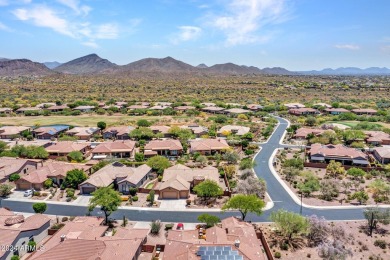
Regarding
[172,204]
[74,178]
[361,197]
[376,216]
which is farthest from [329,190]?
[74,178]

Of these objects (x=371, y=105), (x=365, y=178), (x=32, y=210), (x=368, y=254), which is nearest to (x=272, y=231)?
(x=368, y=254)

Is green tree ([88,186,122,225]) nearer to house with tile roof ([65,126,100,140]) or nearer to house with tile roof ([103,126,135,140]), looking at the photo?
house with tile roof ([103,126,135,140])

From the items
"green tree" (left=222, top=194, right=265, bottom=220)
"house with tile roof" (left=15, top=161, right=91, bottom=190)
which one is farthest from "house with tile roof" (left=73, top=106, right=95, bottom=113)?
"green tree" (left=222, top=194, right=265, bottom=220)

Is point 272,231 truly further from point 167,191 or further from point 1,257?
point 1,257

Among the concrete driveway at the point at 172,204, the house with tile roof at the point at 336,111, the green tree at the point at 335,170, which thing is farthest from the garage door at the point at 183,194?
the house with tile roof at the point at 336,111

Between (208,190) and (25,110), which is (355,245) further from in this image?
(25,110)

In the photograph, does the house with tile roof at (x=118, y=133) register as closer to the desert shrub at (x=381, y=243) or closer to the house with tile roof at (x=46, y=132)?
the house with tile roof at (x=46, y=132)
